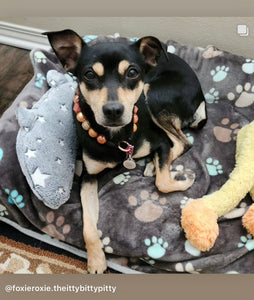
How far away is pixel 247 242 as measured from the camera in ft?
5.06

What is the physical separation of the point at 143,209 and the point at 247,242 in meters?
0.47

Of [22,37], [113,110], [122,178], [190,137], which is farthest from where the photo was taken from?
[22,37]

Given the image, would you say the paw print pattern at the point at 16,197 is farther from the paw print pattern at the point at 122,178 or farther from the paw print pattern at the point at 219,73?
the paw print pattern at the point at 219,73

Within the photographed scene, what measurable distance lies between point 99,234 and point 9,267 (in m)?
0.46

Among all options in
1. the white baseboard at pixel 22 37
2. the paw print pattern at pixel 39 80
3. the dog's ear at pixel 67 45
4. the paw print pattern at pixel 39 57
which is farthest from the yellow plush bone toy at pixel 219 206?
the white baseboard at pixel 22 37

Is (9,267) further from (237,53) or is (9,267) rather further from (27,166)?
(237,53)

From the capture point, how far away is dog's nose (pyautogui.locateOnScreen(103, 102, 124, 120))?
134 cm

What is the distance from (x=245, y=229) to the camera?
158 centimetres

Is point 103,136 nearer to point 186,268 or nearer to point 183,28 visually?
point 186,268

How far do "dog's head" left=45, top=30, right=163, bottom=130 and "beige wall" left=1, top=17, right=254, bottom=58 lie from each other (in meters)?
0.95

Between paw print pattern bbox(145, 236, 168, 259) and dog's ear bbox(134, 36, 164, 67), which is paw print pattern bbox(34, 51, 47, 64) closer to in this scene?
dog's ear bbox(134, 36, 164, 67)

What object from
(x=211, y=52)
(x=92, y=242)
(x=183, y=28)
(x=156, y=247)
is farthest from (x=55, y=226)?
(x=183, y=28)

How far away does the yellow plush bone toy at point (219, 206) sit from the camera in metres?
1.49

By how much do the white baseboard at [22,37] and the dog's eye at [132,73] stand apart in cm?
154
